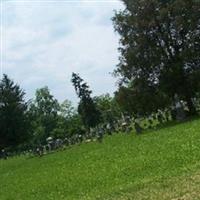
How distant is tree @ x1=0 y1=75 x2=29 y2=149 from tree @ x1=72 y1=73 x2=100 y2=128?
16.1m

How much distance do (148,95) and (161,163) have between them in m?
27.8

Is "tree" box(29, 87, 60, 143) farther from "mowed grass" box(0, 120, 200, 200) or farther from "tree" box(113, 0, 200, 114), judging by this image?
"mowed grass" box(0, 120, 200, 200)

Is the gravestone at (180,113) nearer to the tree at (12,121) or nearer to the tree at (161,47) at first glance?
the tree at (161,47)

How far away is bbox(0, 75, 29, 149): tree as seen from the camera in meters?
85.0

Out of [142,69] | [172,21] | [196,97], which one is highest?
[172,21]

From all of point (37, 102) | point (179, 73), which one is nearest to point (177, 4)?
point (179, 73)

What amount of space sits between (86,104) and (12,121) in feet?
71.5

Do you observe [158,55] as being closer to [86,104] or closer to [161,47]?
[161,47]

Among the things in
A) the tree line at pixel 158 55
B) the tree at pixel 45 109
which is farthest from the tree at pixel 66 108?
the tree line at pixel 158 55

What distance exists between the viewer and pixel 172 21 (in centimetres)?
4712

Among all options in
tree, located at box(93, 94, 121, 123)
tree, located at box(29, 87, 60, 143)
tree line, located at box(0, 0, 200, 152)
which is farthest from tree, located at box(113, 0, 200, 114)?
tree, located at box(29, 87, 60, 143)

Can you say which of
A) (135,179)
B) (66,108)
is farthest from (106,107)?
(135,179)

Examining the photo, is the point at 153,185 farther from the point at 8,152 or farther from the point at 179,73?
the point at 8,152

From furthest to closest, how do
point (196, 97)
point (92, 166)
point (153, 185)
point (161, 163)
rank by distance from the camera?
point (196, 97), point (92, 166), point (161, 163), point (153, 185)
